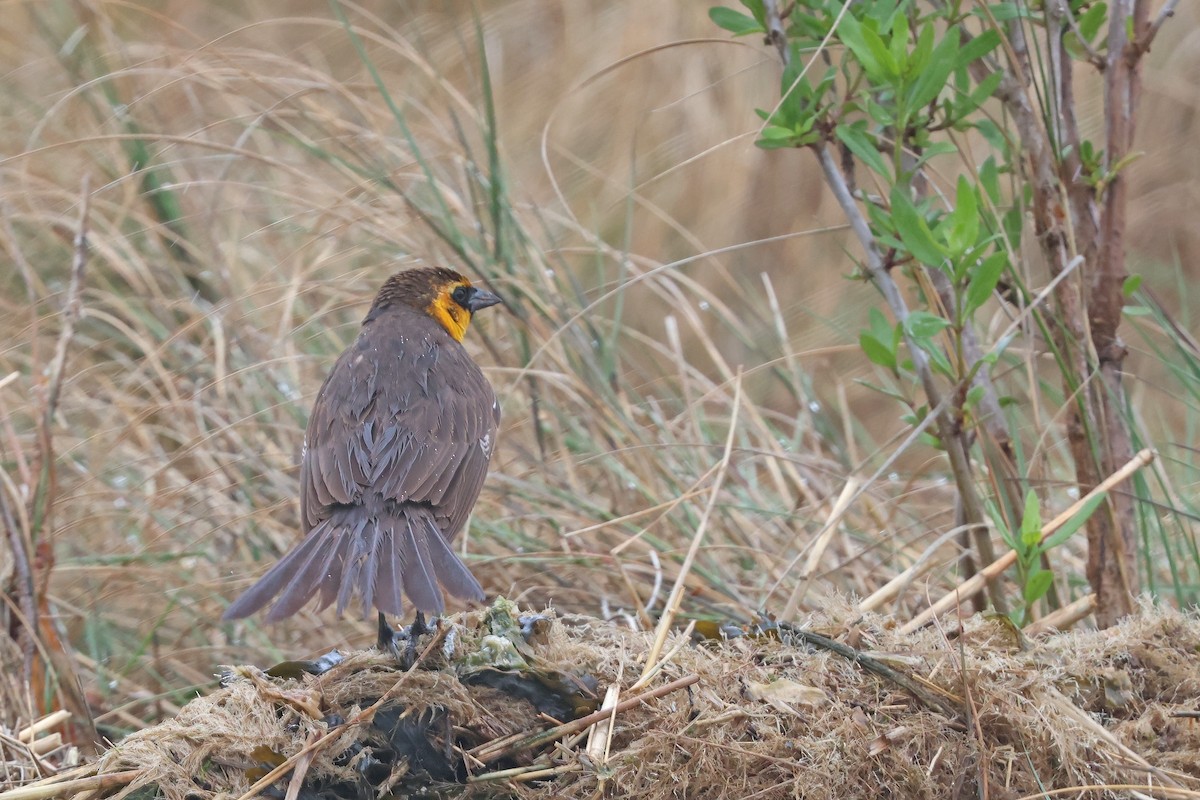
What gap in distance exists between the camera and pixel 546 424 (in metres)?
4.58

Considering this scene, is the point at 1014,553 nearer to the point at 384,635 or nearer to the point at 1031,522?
the point at 1031,522

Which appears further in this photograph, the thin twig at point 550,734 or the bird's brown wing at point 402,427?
the bird's brown wing at point 402,427

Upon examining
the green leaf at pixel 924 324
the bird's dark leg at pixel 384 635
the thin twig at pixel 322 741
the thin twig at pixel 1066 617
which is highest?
the green leaf at pixel 924 324

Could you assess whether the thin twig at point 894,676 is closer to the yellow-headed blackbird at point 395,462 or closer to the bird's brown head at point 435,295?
the yellow-headed blackbird at point 395,462

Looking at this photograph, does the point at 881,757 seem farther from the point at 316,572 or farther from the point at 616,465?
the point at 616,465

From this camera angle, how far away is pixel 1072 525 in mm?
2586

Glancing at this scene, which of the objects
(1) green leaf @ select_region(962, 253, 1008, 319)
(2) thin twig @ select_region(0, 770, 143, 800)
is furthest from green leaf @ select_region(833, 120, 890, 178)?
(2) thin twig @ select_region(0, 770, 143, 800)

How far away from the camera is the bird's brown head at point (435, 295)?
3980mm

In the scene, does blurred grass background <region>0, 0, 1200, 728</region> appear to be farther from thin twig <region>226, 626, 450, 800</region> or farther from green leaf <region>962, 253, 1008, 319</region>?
thin twig <region>226, 626, 450, 800</region>

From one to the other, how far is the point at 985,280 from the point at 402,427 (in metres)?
1.51

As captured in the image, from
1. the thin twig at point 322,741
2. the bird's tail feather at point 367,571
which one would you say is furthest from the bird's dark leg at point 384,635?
the thin twig at point 322,741

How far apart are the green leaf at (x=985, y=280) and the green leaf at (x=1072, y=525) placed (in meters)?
0.45

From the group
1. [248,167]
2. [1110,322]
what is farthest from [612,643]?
[248,167]

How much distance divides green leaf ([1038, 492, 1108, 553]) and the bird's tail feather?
1.14 m
